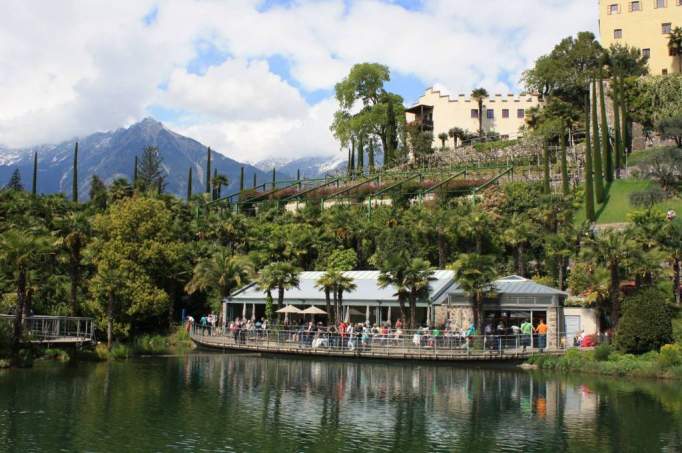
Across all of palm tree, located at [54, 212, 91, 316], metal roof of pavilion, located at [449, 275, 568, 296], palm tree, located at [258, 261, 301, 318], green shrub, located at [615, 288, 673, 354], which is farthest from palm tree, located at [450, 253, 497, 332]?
palm tree, located at [54, 212, 91, 316]

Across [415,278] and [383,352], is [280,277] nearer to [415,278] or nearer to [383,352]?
[415,278]

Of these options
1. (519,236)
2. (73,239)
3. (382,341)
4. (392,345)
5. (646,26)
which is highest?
(646,26)

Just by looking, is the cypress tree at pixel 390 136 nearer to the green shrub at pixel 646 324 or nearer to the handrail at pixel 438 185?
the handrail at pixel 438 185

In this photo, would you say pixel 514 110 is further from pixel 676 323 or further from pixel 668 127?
pixel 676 323

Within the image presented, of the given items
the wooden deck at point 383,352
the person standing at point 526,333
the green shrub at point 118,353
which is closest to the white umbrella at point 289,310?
the wooden deck at point 383,352

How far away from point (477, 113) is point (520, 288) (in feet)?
185

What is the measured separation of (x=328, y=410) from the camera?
27.6 m

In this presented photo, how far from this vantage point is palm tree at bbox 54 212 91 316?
47875 mm

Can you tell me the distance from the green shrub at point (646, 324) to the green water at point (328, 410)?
343cm

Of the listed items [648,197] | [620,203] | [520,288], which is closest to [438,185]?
[620,203]

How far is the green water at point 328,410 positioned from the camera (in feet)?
72.3

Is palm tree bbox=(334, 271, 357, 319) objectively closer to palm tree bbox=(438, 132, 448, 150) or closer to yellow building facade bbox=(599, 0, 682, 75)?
palm tree bbox=(438, 132, 448, 150)

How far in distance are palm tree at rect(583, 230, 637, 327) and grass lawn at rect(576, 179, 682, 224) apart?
18.3 meters

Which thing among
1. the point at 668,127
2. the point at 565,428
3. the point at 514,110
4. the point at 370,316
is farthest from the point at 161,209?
the point at 514,110
